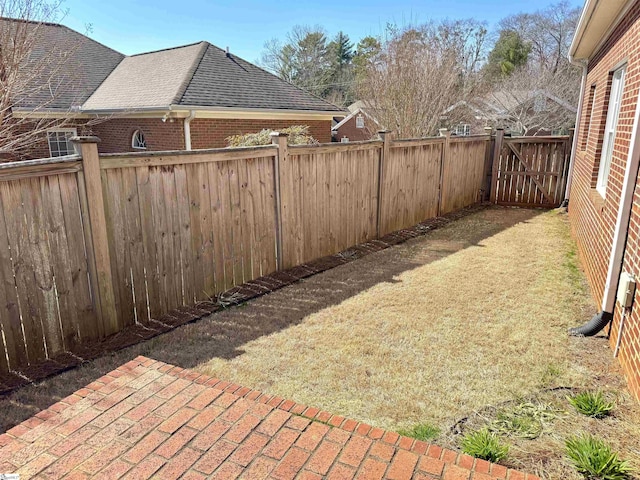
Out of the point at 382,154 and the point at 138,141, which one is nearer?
the point at 382,154

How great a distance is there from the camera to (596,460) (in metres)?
2.36

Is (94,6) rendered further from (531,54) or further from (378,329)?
(531,54)

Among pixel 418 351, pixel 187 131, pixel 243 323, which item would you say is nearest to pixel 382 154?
pixel 243 323

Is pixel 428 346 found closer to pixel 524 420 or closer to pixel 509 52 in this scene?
pixel 524 420

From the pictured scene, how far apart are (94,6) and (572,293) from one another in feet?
40.1

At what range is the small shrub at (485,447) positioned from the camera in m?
2.49

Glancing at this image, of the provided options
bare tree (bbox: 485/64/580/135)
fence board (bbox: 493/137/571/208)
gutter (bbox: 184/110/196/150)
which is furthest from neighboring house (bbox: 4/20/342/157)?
bare tree (bbox: 485/64/580/135)

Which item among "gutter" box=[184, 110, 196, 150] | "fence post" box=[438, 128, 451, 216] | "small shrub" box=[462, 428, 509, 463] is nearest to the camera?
"small shrub" box=[462, 428, 509, 463]

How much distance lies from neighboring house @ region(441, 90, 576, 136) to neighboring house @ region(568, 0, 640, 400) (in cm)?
1753

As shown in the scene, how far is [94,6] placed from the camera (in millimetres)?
11211

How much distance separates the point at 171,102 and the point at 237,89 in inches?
106

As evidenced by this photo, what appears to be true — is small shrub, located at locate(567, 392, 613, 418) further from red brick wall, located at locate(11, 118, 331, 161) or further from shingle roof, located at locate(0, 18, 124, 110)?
red brick wall, located at locate(11, 118, 331, 161)

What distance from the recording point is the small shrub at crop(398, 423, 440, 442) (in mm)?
2738

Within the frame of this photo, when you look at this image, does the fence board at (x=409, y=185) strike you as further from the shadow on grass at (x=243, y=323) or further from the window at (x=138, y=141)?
the window at (x=138, y=141)
